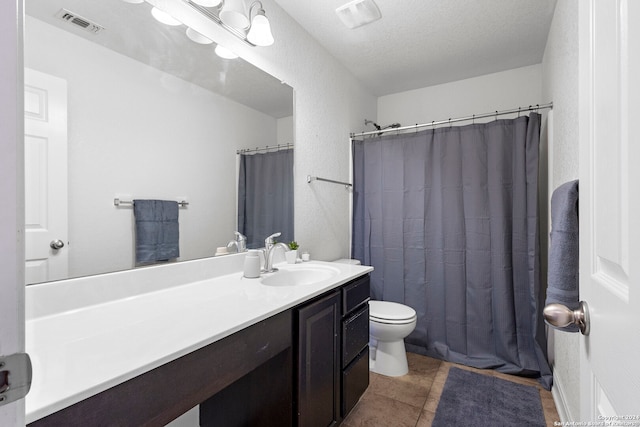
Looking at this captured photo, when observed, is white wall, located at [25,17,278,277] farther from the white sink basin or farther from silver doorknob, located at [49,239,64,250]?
the white sink basin

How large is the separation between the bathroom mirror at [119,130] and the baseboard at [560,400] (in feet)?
6.49

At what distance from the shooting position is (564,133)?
5.22 feet

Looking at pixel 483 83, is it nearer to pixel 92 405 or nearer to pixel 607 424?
pixel 607 424

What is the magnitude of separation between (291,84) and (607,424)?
1.99 metres

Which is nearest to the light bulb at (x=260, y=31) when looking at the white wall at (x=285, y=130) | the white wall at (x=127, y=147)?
the white wall at (x=127, y=147)

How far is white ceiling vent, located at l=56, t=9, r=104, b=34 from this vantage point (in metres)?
0.96

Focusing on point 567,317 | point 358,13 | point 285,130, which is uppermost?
point 358,13

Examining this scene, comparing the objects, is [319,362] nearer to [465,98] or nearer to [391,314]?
[391,314]

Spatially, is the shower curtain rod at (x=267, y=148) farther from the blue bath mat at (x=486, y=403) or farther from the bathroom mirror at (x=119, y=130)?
the blue bath mat at (x=486, y=403)

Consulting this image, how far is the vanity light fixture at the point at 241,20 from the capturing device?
1.39 meters

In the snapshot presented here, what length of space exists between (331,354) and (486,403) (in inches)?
43.3

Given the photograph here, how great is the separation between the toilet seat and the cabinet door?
651 mm

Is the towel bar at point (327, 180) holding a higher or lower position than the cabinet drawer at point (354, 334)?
higher

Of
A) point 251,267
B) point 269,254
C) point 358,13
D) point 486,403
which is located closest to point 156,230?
point 251,267
